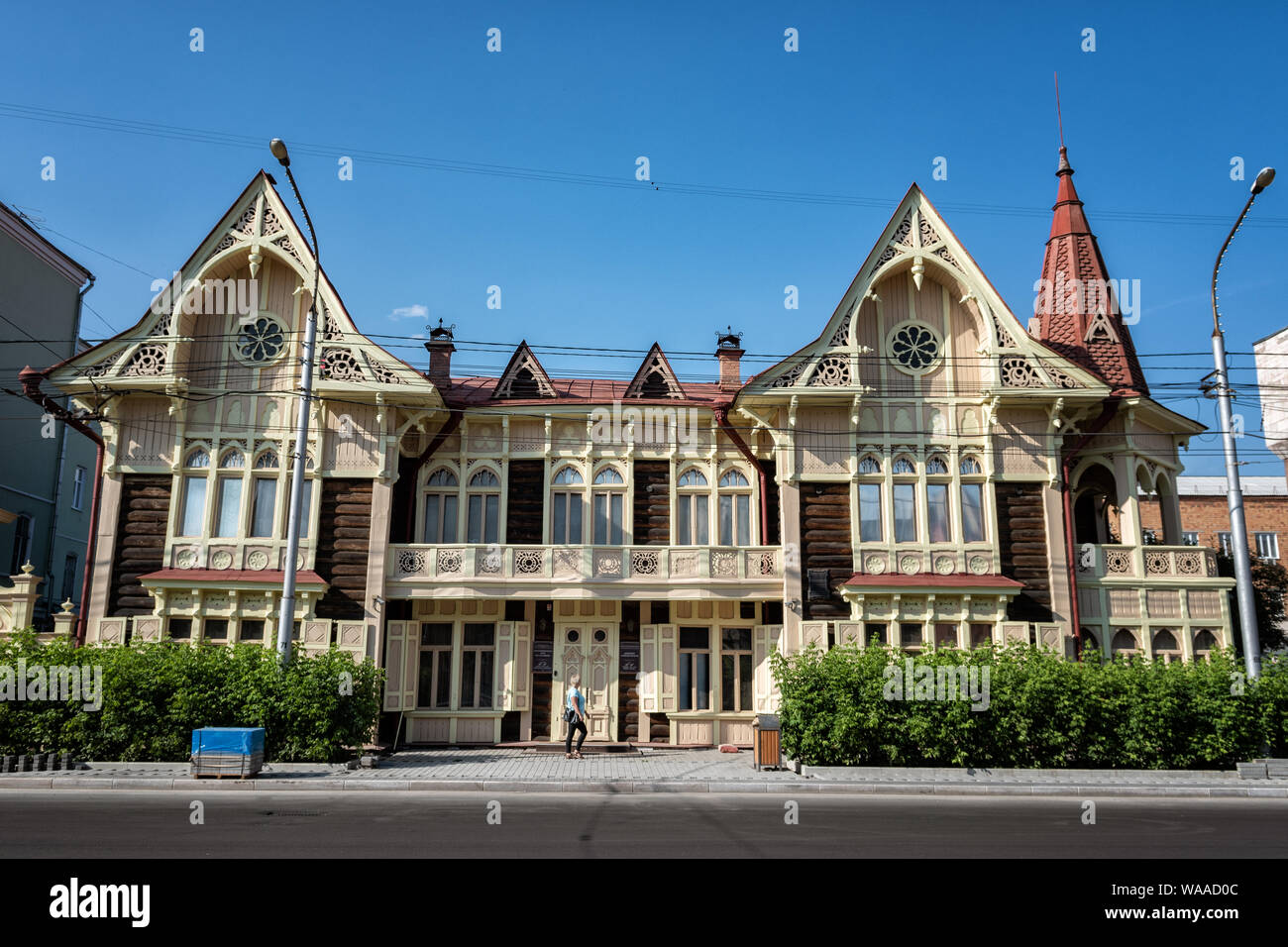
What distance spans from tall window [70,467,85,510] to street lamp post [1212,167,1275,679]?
1527 inches

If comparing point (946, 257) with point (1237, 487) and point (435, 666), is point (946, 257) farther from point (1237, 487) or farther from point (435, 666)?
point (435, 666)

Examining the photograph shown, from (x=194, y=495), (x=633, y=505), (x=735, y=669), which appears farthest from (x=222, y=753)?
(x=735, y=669)

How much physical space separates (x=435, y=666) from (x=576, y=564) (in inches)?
191

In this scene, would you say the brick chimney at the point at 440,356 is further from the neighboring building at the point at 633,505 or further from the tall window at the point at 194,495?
the tall window at the point at 194,495

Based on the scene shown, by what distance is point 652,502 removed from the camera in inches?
962

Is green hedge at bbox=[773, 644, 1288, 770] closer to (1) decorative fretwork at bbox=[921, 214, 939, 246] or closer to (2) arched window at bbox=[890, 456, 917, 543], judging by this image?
(2) arched window at bbox=[890, 456, 917, 543]

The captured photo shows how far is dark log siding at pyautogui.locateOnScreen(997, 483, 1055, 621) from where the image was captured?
886 inches

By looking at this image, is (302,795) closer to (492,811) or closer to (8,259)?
(492,811)

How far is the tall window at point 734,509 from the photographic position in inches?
960

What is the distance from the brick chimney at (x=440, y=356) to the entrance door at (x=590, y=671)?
8.01 meters
